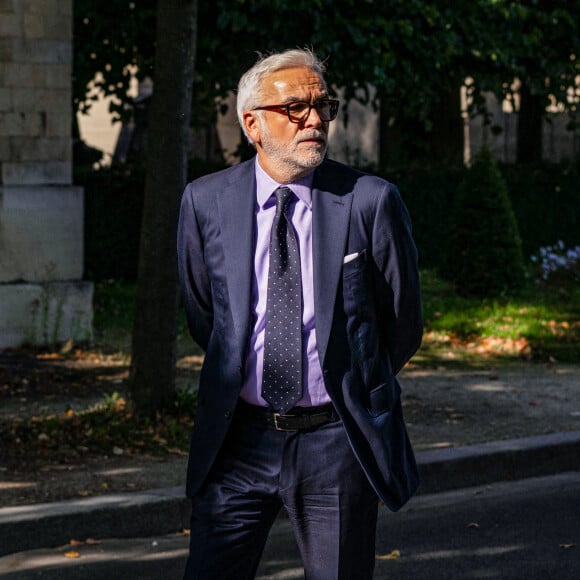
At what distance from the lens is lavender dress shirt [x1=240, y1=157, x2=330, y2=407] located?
140 inches

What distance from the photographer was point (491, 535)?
6.39 metres

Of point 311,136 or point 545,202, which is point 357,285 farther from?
point 545,202

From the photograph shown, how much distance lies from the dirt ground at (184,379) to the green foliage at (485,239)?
361cm

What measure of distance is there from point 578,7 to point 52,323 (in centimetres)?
939

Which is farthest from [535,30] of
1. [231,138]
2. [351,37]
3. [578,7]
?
[231,138]

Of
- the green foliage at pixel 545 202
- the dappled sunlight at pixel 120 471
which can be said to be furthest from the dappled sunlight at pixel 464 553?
the green foliage at pixel 545 202

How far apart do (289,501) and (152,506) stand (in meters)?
2.92

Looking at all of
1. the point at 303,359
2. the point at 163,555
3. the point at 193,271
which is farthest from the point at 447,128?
the point at 303,359

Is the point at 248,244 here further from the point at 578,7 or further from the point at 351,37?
the point at 578,7

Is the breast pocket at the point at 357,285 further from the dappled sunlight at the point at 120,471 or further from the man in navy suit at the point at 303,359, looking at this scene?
the dappled sunlight at the point at 120,471

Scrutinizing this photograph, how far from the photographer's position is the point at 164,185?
25.8 feet

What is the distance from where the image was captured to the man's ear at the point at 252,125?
3684 mm

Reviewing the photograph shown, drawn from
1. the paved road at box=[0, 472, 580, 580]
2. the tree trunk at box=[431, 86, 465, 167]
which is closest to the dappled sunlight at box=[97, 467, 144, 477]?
the paved road at box=[0, 472, 580, 580]

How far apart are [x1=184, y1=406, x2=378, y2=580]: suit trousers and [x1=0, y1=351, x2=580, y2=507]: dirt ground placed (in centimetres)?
308
